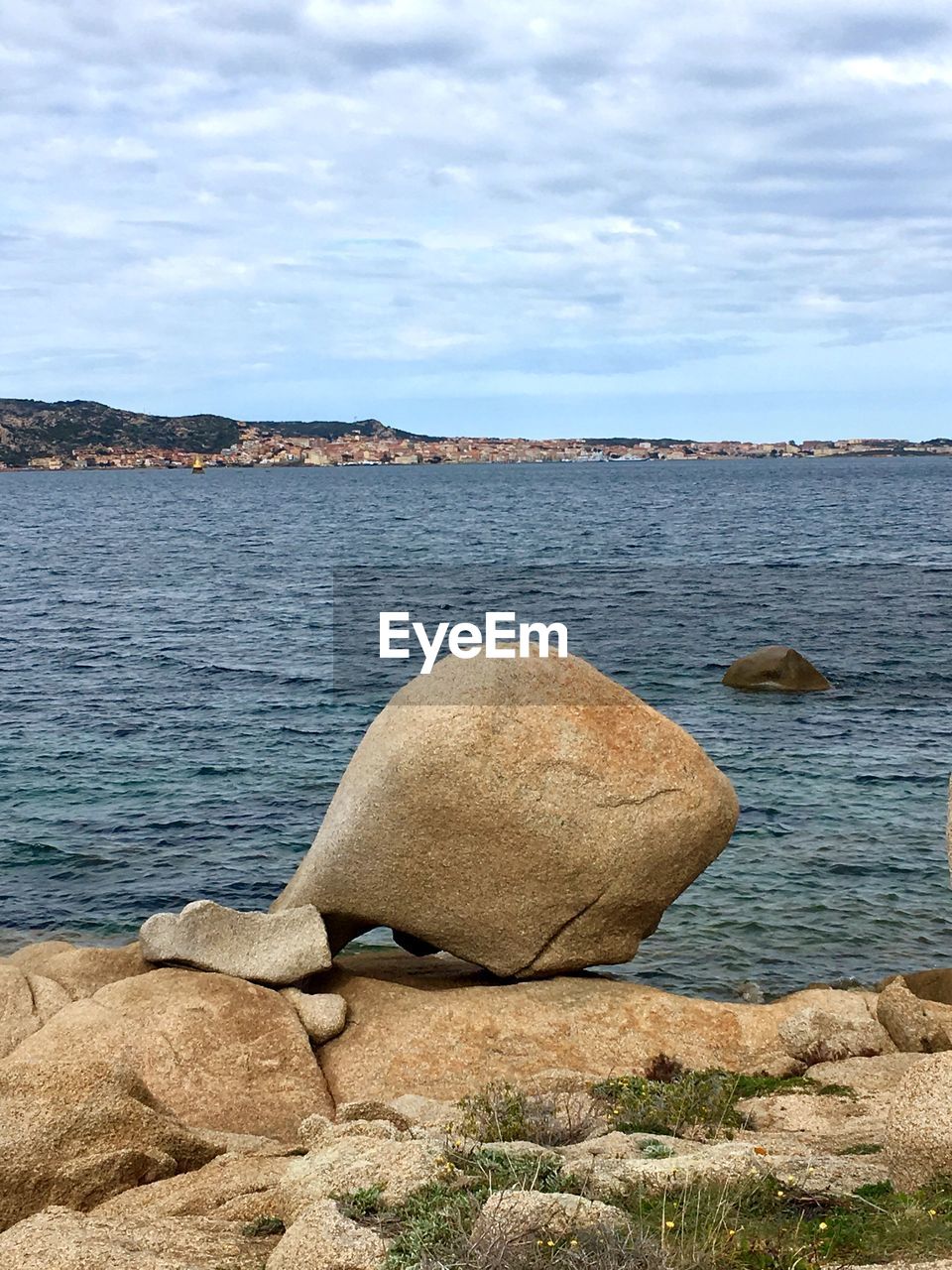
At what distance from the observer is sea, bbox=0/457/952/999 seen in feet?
64.3

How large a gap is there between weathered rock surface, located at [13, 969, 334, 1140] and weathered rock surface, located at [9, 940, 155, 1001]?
0.79m

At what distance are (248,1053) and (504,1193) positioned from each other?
21.7 feet

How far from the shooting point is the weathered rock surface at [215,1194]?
25.6 feet

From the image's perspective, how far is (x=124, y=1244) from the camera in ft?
22.2

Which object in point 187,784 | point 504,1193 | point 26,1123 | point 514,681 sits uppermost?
point 514,681

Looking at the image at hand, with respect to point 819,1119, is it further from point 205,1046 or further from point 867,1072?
point 205,1046

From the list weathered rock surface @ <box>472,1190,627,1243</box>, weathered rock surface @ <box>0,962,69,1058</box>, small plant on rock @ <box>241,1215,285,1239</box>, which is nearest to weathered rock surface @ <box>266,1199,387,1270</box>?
weathered rock surface @ <box>472,1190,627,1243</box>

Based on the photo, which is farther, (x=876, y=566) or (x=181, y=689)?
(x=876, y=566)

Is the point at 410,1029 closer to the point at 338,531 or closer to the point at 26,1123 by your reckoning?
the point at 26,1123

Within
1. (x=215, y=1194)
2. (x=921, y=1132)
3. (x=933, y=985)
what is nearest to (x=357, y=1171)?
(x=215, y=1194)

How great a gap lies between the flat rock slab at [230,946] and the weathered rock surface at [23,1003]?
3.32 feet

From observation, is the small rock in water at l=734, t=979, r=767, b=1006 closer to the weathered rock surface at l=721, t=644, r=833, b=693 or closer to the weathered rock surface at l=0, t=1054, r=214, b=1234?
the weathered rock surface at l=0, t=1054, r=214, b=1234

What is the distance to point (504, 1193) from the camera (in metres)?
6.55

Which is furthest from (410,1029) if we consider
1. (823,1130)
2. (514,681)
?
(823,1130)
